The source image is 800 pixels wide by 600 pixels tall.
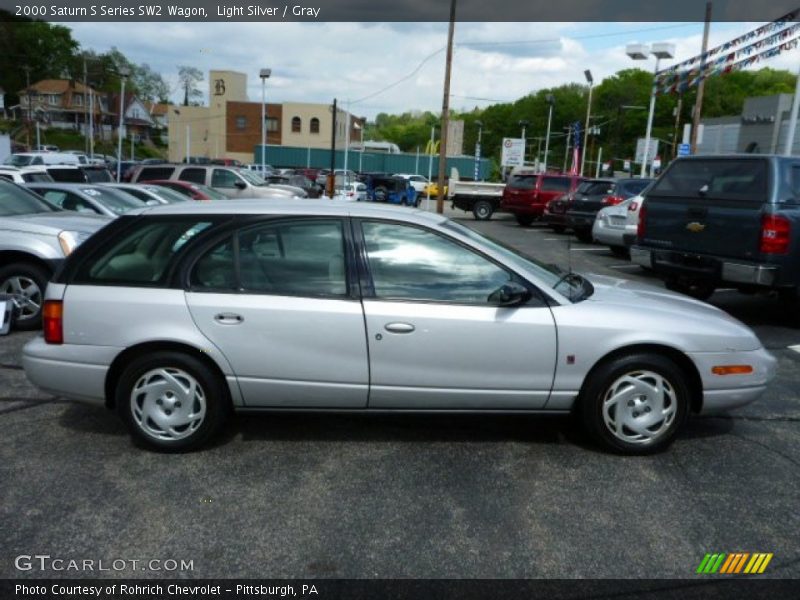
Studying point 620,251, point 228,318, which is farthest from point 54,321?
point 620,251

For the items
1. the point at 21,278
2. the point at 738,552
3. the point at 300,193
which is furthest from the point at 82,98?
the point at 738,552

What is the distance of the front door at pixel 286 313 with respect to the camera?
3906 millimetres

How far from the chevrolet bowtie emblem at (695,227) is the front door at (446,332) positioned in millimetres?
4591

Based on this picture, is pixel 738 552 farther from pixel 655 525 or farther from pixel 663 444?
pixel 663 444

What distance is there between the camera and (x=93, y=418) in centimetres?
465

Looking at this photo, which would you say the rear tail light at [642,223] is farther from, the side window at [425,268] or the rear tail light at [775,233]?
A: the side window at [425,268]

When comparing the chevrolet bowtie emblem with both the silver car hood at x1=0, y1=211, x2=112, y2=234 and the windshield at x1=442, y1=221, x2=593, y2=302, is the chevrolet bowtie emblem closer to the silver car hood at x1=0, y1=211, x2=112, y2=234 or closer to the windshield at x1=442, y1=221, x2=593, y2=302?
the windshield at x1=442, y1=221, x2=593, y2=302

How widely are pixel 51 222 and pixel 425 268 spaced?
5.12 meters

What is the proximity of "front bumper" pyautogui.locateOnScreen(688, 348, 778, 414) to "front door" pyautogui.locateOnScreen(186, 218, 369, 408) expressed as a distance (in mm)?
2050

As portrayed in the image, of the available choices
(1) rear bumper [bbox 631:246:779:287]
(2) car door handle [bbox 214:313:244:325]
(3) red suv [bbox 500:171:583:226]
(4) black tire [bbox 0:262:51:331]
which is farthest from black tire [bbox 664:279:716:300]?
(3) red suv [bbox 500:171:583:226]

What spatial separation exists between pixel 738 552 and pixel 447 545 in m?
1.35

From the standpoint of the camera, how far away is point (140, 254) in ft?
13.4

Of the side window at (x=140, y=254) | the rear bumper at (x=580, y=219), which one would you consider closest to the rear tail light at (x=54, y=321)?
the side window at (x=140, y=254)

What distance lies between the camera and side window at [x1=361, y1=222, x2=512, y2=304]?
3979 millimetres
